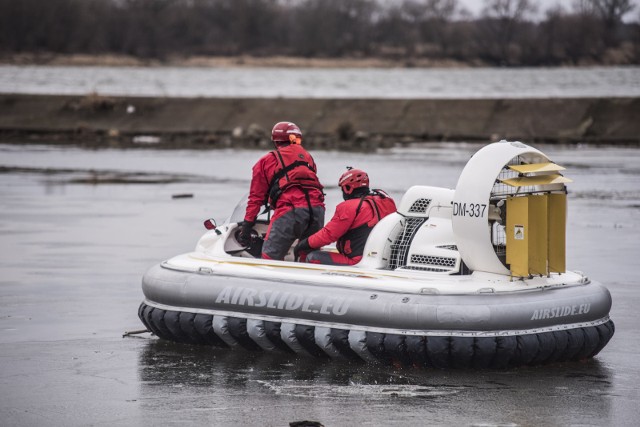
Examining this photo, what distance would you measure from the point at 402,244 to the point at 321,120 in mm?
23716

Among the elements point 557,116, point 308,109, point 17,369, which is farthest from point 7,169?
point 17,369

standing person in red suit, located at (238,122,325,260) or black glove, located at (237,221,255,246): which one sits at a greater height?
standing person in red suit, located at (238,122,325,260)

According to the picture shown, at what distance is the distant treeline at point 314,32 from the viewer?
102 m

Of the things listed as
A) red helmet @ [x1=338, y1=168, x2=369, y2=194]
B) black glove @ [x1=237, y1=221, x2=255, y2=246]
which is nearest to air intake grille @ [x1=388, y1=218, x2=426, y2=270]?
red helmet @ [x1=338, y1=168, x2=369, y2=194]

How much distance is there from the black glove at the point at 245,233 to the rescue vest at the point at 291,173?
31 cm

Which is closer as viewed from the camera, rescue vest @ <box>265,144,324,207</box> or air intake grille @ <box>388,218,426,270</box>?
air intake grille @ <box>388,218,426,270</box>

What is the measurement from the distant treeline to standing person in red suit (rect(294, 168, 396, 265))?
3668 inches

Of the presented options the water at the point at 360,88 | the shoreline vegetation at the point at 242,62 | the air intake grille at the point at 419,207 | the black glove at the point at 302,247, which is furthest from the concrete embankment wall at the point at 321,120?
the shoreline vegetation at the point at 242,62

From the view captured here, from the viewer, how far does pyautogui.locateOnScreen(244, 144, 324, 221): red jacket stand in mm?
10016

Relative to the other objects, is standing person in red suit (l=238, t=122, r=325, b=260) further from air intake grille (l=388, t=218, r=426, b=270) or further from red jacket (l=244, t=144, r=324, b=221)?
air intake grille (l=388, t=218, r=426, b=270)

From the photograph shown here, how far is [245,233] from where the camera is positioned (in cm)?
1037

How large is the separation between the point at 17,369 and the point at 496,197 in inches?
135

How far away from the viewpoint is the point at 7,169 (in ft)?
79.9

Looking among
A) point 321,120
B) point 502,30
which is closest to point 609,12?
point 502,30
